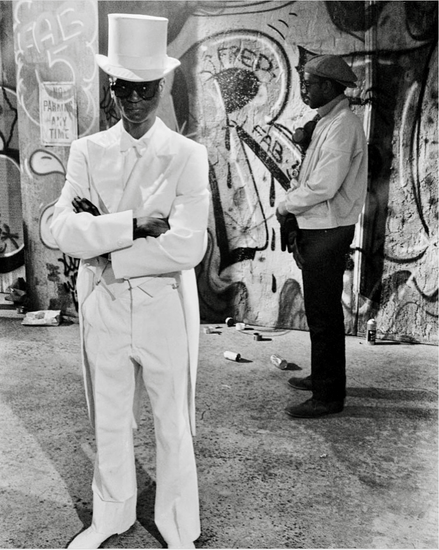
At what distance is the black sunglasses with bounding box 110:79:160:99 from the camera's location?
3184 millimetres

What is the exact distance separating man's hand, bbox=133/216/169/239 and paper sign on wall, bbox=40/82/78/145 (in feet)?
14.6

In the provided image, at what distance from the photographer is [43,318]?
24.4ft

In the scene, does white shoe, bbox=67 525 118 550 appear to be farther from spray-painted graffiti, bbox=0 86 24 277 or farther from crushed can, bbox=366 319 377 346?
spray-painted graffiti, bbox=0 86 24 277

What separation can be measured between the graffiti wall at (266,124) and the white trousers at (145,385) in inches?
161

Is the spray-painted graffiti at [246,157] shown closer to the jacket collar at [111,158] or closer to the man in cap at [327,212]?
the man in cap at [327,212]

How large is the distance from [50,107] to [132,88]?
4.48 meters

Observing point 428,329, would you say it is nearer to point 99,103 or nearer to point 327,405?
point 327,405

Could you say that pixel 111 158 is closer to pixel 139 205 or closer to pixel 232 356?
pixel 139 205

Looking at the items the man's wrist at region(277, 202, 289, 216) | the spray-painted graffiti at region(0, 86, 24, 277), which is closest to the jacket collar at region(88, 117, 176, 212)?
the man's wrist at region(277, 202, 289, 216)

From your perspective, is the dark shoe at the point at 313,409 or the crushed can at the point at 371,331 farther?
the crushed can at the point at 371,331

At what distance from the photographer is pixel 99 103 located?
725 cm

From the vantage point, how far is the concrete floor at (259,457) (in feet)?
12.2

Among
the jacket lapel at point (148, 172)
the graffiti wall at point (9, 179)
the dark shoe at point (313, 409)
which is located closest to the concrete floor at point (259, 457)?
the dark shoe at point (313, 409)

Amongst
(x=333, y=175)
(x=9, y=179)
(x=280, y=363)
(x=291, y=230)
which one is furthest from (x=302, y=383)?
(x=9, y=179)
